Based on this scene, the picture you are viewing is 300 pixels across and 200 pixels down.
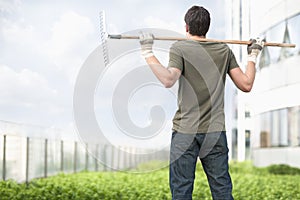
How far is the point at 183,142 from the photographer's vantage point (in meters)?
4.46

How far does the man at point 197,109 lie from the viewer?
14.6ft

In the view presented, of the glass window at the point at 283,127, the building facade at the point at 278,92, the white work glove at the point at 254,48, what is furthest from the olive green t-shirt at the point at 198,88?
the glass window at the point at 283,127

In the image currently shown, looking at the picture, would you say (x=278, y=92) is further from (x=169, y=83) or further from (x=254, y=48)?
(x=169, y=83)

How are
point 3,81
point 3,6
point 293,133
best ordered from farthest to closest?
1. point 293,133
2. point 3,81
3. point 3,6

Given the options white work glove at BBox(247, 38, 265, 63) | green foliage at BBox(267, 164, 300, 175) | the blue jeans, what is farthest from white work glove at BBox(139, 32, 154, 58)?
green foliage at BBox(267, 164, 300, 175)

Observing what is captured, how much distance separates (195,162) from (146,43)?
2.98 feet

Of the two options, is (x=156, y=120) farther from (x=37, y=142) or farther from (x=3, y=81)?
(x=37, y=142)

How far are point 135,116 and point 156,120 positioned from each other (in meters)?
0.18

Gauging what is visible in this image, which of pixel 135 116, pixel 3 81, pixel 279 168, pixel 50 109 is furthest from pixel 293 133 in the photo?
pixel 135 116

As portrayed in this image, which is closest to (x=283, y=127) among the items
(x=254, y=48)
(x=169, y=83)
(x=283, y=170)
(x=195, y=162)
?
(x=283, y=170)

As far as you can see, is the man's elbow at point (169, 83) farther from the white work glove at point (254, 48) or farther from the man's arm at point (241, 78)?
the white work glove at point (254, 48)

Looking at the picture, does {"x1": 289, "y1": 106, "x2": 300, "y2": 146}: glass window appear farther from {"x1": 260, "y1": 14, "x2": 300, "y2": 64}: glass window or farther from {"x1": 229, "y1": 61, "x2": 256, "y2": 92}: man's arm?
{"x1": 229, "y1": 61, "x2": 256, "y2": 92}: man's arm

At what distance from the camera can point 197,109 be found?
14.7 feet

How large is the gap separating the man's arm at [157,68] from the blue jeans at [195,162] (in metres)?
0.42
